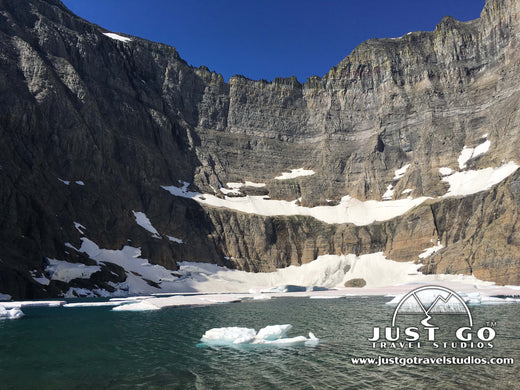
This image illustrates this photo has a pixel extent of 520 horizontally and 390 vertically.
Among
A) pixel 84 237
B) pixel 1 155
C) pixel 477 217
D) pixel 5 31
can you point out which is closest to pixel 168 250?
pixel 84 237

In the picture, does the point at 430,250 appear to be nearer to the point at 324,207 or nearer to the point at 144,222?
the point at 324,207

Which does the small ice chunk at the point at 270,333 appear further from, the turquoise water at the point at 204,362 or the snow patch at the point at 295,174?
the snow patch at the point at 295,174

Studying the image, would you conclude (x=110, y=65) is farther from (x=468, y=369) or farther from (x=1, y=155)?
(x=468, y=369)

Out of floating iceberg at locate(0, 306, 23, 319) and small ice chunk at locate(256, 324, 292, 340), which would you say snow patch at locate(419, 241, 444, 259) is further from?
floating iceberg at locate(0, 306, 23, 319)

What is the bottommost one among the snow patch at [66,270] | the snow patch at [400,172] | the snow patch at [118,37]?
the snow patch at [66,270]

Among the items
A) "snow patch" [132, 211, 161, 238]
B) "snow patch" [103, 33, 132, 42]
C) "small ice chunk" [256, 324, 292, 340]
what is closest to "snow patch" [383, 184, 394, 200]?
"snow patch" [132, 211, 161, 238]

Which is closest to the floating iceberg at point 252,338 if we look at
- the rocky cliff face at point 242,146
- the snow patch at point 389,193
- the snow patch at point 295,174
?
the rocky cliff face at point 242,146

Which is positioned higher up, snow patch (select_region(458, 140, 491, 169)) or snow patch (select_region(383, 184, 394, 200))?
snow patch (select_region(458, 140, 491, 169))
